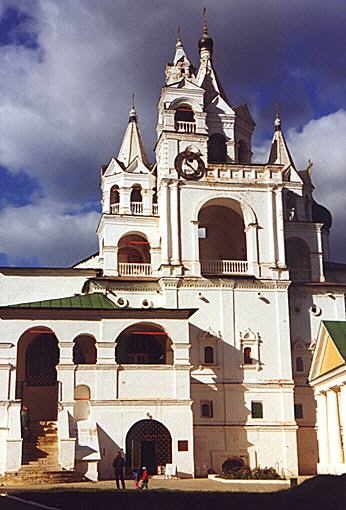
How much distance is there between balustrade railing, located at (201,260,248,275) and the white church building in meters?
0.08

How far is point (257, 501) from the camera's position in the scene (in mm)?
20250

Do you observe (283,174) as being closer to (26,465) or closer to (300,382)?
(300,382)

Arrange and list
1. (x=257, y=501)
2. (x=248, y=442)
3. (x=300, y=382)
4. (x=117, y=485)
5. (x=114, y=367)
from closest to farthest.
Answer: (x=257, y=501)
(x=117, y=485)
(x=114, y=367)
(x=248, y=442)
(x=300, y=382)

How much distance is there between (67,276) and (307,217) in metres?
15.1

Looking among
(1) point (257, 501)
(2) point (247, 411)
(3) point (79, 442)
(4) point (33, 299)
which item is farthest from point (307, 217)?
(1) point (257, 501)

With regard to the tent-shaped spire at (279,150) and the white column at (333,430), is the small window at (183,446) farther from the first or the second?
the tent-shaped spire at (279,150)

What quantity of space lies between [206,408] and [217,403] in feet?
2.03

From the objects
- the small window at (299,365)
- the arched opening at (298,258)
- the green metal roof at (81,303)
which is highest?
the arched opening at (298,258)

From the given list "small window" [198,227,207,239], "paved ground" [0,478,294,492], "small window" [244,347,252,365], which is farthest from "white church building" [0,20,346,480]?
"paved ground" [0,478,294,492]

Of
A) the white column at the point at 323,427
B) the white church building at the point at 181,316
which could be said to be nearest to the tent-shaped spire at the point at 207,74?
the white church building at the point at 181,316

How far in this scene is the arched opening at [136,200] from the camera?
48656 mm

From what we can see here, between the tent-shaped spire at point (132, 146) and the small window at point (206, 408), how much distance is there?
605 inches

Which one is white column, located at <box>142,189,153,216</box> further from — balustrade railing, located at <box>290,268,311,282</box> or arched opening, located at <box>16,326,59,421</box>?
arched opening, located at <box>16,326,59,421</box>

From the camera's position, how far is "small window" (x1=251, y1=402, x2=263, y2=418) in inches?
1684
